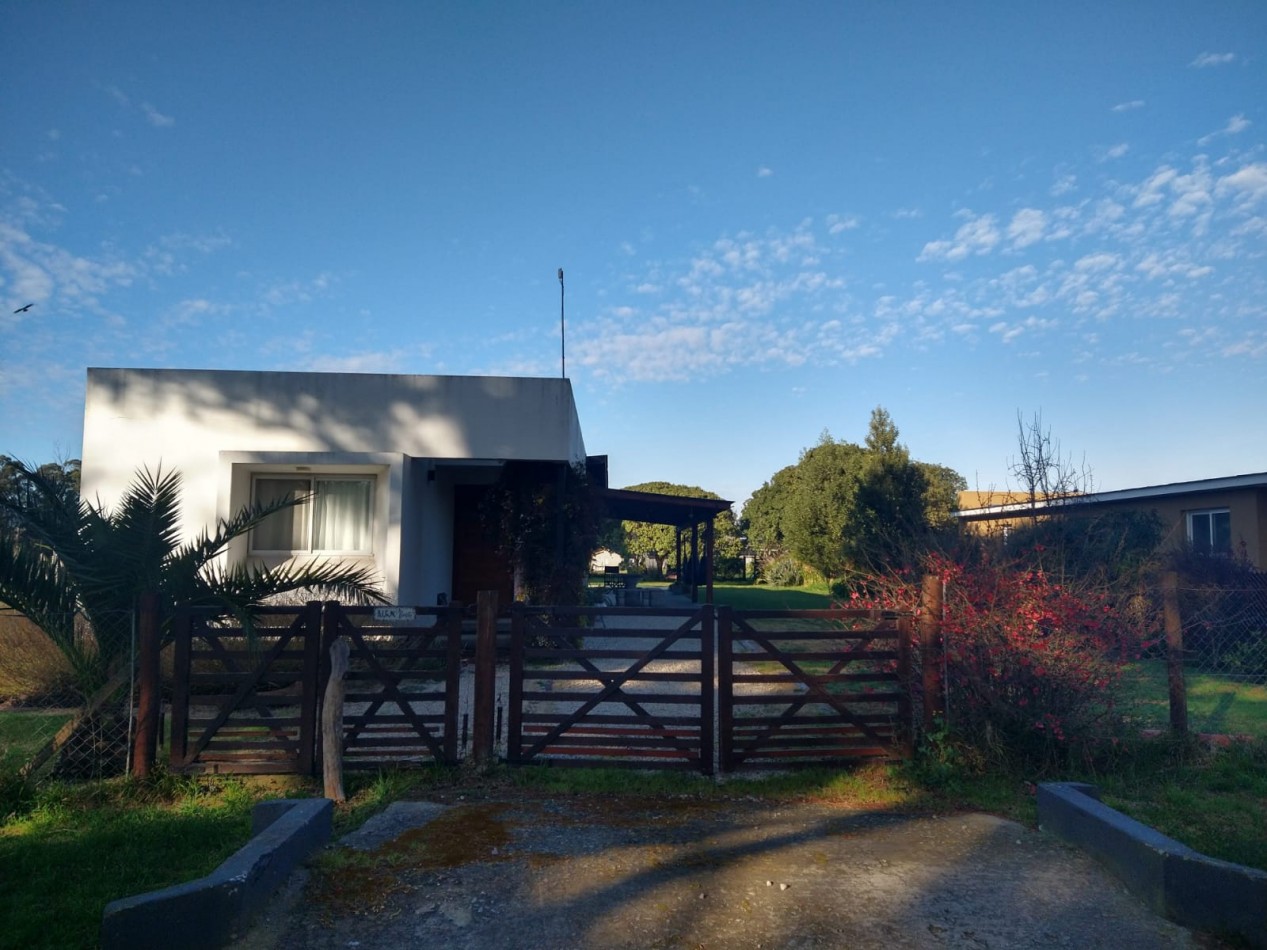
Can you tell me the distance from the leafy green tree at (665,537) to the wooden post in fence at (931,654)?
37.0 metres

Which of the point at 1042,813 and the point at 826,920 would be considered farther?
the point at 1042,813

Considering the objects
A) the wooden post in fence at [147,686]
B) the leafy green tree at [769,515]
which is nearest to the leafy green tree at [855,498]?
the leafy green tree at [769,515]

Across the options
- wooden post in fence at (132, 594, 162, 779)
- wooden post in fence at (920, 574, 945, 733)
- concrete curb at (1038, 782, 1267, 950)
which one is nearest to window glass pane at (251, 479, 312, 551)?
wooden post in fence at (132, 594, 162, 779)

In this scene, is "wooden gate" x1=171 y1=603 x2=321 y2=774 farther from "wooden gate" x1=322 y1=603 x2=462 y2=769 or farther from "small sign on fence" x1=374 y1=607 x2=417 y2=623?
"small sign on fence" x1=374 y1=607 x2=417 y2=623

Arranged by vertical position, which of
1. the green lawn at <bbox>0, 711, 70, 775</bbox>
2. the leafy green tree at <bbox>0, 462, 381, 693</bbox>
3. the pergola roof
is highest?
the pergola roof

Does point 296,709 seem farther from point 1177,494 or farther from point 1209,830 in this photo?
point 1177,494

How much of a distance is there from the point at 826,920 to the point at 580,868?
4.75 feet

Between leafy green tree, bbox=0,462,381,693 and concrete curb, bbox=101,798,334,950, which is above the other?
leafy green tree, bbox=0,462,381,693

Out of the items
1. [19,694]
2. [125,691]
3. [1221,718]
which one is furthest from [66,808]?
[1221,718]

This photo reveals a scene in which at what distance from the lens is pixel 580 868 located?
200 inches

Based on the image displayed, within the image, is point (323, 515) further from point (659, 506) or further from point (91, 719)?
point (659, 506)

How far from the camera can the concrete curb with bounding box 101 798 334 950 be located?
12.6 ft

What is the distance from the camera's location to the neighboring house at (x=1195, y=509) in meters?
16.1

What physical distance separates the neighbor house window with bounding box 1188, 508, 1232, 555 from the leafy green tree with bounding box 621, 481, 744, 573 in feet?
87.8
